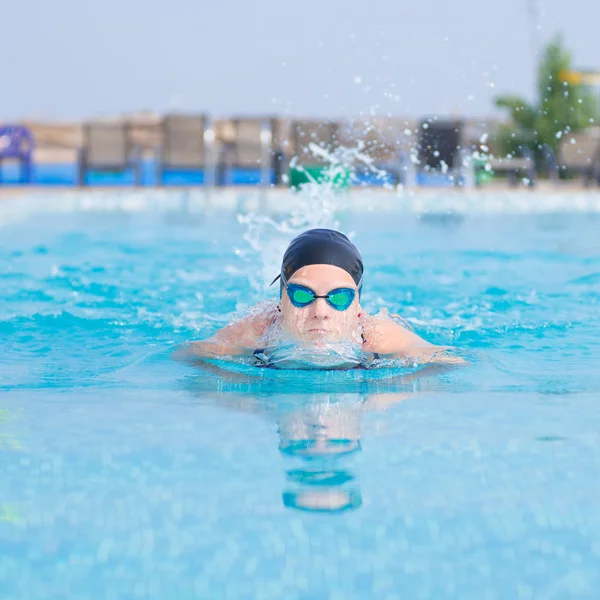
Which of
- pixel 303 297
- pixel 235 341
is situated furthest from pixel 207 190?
pixel 303 297

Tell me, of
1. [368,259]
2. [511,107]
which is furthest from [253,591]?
[511,107]

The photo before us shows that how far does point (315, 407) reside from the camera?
10.3 feet

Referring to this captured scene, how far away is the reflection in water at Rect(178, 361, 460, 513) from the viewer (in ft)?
7.89

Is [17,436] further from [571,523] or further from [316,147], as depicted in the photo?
[316,147]

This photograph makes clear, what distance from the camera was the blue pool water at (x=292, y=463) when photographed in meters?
1.96

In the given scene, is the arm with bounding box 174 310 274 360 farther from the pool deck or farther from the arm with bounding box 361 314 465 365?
the pool deck

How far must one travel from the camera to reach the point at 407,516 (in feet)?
7.32

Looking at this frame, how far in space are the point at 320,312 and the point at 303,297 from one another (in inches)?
2.9

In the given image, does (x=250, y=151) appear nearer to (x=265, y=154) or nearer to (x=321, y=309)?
(x=265, y=154)

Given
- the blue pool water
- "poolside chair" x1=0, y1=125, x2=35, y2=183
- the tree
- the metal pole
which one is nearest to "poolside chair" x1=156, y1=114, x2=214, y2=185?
the metal pole

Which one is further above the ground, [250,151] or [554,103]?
[554,103]

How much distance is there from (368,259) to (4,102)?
99.6 feet

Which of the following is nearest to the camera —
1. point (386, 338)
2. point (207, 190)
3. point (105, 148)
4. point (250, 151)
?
point (386, 338)

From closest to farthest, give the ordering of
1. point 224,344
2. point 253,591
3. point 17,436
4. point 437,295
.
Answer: point 253,591 → point 17,436 → point 224,344 → point 437,295
